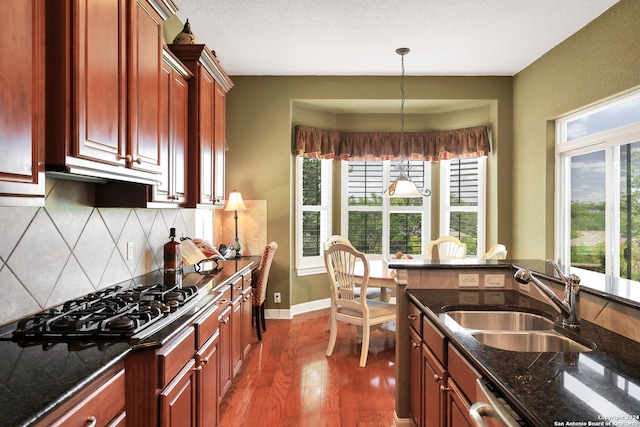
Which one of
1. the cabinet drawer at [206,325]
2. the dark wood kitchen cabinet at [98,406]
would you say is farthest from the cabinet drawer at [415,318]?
the dark wood kitchen cabinet at [98,406]

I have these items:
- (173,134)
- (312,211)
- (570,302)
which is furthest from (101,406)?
(312,211)

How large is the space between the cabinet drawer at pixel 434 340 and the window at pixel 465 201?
12.4ft

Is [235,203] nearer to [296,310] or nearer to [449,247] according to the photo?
[296,310]

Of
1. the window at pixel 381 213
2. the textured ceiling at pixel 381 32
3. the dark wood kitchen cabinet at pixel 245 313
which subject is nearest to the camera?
the dark wood kitchen cabinet at pixel 245 313

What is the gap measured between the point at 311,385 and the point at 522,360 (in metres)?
2.18

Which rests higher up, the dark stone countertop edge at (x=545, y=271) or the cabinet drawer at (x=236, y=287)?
the dark stone countertop edge at (x=545, y=271)

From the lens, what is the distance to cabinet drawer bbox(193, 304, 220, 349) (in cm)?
195

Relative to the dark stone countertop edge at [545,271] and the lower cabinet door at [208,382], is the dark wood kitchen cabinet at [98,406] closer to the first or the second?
the lower cabinet door at [208,382]

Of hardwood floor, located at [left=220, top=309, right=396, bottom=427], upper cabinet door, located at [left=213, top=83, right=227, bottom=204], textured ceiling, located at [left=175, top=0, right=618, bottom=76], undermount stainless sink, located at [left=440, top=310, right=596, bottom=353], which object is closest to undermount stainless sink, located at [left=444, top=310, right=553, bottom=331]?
undermount stainless sink, located at [left=440, top=310, right=596, bottom=353]

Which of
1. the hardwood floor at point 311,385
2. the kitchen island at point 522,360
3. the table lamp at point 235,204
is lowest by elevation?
the hardwood floor at point 311,385

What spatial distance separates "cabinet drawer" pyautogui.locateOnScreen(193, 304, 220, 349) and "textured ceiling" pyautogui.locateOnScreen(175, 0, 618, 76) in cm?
252

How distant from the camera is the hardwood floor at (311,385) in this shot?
8.73ft

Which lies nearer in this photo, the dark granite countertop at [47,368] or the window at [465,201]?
the dark granite countertop at [47,368]

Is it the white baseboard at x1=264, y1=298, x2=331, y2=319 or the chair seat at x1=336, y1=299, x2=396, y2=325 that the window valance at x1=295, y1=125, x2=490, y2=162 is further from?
the chair seat at x1=336, y1=299, x2=396, y2=325
